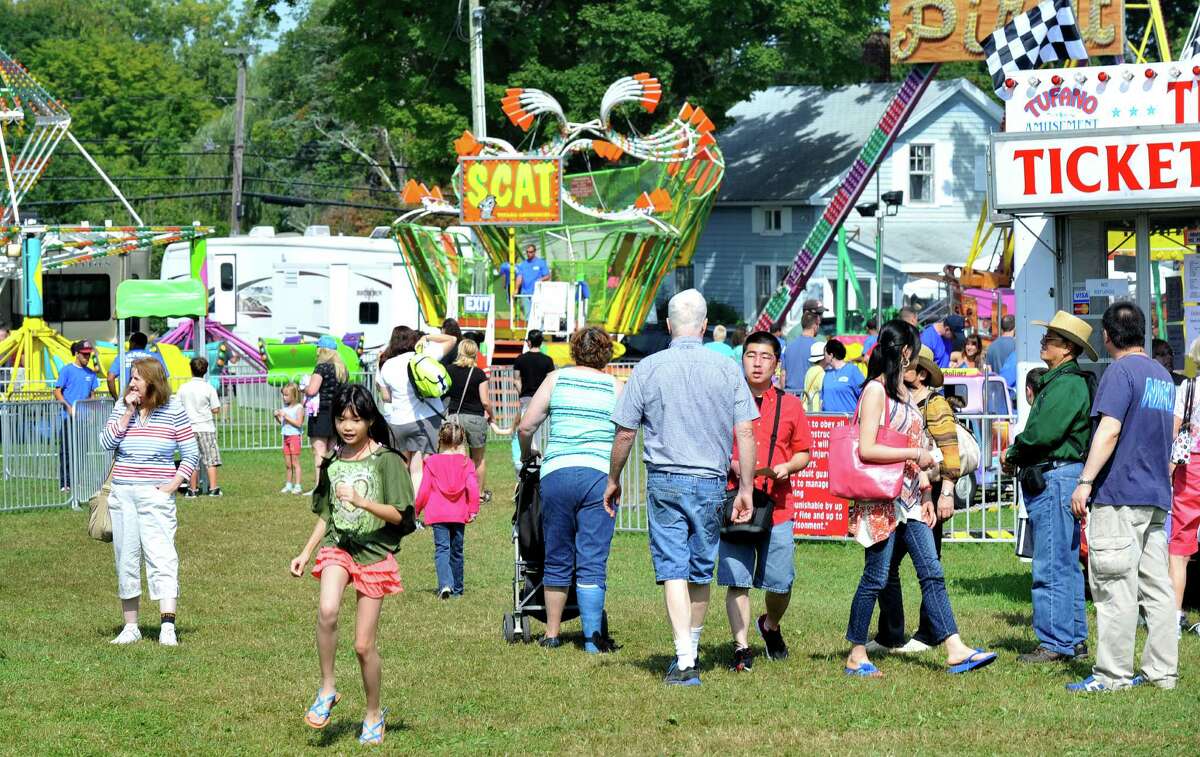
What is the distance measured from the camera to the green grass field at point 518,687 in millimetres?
7332

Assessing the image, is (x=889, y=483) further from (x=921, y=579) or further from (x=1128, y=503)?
(x=1128, y=503)

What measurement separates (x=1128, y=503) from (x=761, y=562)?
5.98 ft

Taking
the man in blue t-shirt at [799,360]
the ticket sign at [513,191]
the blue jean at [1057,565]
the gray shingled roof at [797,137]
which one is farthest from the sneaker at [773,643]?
the gray shingled roof at [797,137]

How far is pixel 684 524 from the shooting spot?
823cm

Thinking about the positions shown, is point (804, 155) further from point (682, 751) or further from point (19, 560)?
point (682, 751)

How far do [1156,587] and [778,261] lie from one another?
38507mm

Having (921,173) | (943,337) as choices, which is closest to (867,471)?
(943,337)

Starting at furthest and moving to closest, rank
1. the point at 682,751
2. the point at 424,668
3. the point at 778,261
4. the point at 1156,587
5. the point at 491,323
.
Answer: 1. the point at 778,261
2. the point at 491,323
3. the point at 424,668
4. the point at 1156,587
5. the point at 682,751

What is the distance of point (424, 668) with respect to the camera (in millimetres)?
9078

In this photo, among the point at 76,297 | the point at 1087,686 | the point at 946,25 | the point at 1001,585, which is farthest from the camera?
the point at 76,297

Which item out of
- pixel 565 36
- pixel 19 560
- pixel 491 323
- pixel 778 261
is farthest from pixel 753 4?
pixel 19 560

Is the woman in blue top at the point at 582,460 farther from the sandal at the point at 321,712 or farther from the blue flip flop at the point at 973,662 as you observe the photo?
the sandal at the point at 321,712

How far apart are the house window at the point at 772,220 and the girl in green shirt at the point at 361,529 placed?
39.8m

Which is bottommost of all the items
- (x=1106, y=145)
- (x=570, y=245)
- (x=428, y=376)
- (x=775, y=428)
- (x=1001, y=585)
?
(x=1001, y=585)
